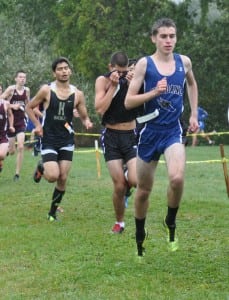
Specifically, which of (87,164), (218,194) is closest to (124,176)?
(218,194)

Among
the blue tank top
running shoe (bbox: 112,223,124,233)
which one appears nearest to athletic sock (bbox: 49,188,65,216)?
running shoe (bbox: 112,223,124,233)

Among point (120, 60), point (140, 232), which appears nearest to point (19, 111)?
point (120, 60)

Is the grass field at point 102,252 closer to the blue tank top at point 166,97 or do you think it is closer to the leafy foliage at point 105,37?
the blue tank top at point 166,97

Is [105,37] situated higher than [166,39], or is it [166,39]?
[105,37]

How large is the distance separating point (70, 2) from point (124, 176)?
45.9m

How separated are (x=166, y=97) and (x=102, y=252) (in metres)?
1.95

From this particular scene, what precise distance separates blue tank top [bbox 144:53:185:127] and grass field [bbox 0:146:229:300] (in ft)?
4.73

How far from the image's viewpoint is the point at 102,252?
7723 millimetres

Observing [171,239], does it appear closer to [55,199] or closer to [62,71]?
[55,199]

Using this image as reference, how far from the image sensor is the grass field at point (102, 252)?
20.2 ft

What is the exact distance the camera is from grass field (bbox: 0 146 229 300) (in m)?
6.14

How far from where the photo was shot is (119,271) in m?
6.78

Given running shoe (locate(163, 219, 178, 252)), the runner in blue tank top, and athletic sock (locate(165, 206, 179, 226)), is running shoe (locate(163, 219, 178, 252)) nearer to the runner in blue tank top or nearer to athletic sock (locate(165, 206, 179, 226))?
athletic sock (locate(165, 206, 179, 226))

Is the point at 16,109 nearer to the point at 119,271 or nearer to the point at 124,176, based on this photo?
the point at 124,176
